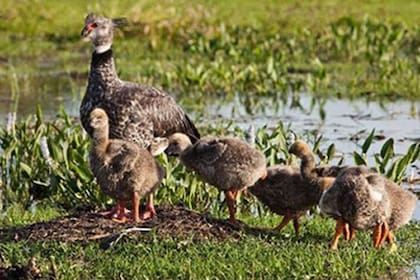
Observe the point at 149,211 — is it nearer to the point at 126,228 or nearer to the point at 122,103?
the point at 126,228

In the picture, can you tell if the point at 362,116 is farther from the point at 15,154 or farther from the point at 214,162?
the point at 214,162

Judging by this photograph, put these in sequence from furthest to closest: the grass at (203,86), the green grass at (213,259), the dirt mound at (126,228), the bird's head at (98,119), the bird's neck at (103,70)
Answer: the bird's neck at (103,70), the bird's head at (98,119), the dirt mound at (126,228), the grass at (203,86), the green grass at (213,259)

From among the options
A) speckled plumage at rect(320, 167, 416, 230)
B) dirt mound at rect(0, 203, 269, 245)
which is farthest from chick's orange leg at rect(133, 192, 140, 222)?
speckled plumage at rect(320, 167, 416, 230)

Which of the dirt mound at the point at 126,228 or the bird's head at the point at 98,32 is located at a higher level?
the bird's head at the point at 98,32

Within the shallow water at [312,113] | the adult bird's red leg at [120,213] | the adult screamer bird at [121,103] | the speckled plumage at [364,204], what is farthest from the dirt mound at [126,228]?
the shallow water at [312,113]

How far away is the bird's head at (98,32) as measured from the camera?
976 centimetres

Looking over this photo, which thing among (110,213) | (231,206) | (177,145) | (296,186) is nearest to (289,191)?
(296,186)

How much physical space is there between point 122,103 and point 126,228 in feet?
5.33

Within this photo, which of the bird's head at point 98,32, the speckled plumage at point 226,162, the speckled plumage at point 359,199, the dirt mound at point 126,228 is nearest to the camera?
the speckled plumage at point 359,199

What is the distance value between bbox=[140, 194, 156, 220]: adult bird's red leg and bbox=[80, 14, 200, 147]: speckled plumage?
2.72ft

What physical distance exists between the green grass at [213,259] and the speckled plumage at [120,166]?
0.64 m

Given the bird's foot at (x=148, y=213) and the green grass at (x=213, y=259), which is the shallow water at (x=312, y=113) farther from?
the green grass at (x=213, y=259)

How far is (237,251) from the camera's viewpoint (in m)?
7.62

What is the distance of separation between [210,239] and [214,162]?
63cm
